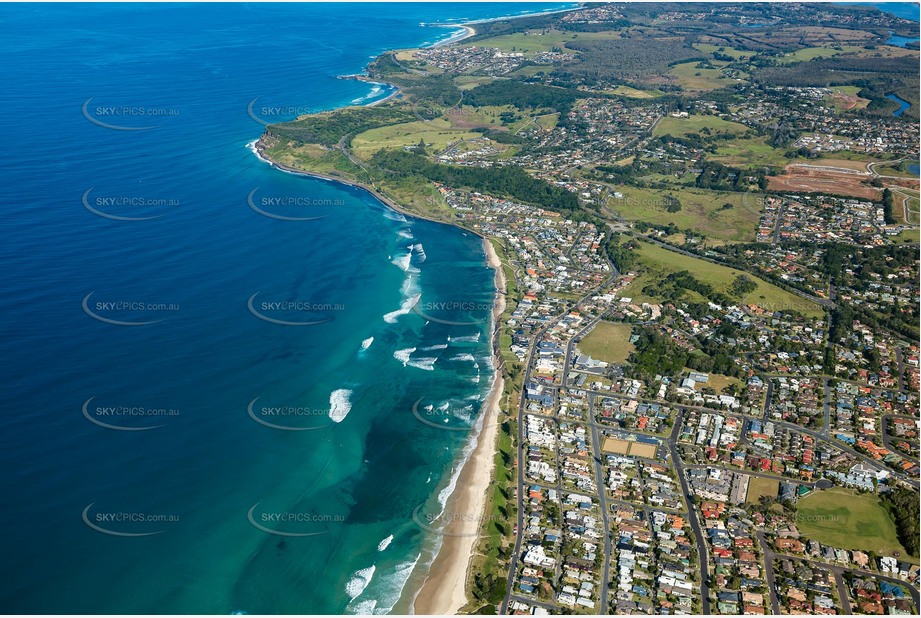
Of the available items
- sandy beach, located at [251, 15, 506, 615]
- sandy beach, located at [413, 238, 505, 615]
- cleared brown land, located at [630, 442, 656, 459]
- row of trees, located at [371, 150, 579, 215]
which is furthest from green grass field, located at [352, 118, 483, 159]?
cleared brown land, located at [630, 442, 656, 459]

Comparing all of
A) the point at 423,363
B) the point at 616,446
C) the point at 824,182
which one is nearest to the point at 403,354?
the point at 423,363

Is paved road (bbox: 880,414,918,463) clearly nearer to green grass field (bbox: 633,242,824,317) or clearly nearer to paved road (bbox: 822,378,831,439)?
paved road (bbox: 822,378,831,439)

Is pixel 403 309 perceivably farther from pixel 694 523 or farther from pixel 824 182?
pixel 824 182

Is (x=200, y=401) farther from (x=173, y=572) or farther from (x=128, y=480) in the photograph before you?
(x=173, y=572)

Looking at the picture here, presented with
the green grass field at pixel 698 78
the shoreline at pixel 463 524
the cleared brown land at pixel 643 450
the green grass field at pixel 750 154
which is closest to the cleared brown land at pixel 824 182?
the green grass field at pixel 750 154

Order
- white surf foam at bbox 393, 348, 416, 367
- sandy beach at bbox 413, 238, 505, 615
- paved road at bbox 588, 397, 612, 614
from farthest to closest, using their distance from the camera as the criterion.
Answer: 1. white surf foam at bbox 393, 348, 416, 367
2. sandy beach at bbox 413, 238, 505, 615
3. paved road at bbox 588, 397, 612, 614

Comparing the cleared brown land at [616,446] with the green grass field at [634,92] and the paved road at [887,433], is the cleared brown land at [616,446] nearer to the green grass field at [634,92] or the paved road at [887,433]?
the paved road at [887,433]
